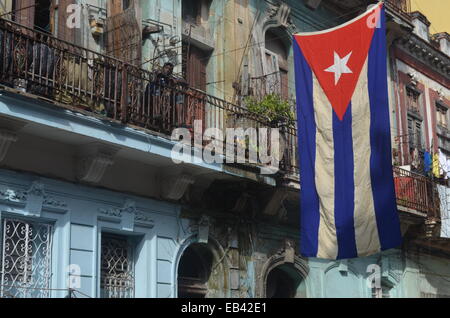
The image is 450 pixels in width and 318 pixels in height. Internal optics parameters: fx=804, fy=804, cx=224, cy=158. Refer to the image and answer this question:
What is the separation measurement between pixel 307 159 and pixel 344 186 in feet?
2.26

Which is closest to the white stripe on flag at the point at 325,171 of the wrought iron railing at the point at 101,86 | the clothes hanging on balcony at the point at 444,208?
the wrought iron railing at the point at 101,86

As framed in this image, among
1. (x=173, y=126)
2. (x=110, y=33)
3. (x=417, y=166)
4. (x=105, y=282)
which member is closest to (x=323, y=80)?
(x=173, y=126)

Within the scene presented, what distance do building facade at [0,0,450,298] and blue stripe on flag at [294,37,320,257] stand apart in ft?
5.06

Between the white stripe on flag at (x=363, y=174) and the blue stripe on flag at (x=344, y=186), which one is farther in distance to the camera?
the blue stripe on flag at (x=344, y=186)

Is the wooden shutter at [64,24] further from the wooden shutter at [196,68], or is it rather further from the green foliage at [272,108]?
the green foliage at [272,108]

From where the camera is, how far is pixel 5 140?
959 cm

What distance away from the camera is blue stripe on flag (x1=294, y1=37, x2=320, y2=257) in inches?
418

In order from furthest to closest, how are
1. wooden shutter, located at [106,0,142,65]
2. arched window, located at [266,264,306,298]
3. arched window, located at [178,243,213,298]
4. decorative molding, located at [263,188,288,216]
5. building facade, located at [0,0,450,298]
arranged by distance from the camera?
arched window, located at [266,264,306,298] → decorative molding, located at [263,188,288,216] → arched window, located at [178,243,213,298] → wooden shutter, located at [106,0,142,65] → building facade, located at [0,0,450,298]

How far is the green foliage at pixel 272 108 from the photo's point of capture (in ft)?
43.0

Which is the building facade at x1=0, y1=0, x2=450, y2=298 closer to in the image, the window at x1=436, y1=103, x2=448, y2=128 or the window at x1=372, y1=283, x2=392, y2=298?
the window at x1=372, y1=283, x2=392, y2=298

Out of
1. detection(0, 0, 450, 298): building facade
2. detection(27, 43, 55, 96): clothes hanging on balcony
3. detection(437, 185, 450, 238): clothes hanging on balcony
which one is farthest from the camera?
detection(437, 185, 450, 238): clothes hanging on balcony

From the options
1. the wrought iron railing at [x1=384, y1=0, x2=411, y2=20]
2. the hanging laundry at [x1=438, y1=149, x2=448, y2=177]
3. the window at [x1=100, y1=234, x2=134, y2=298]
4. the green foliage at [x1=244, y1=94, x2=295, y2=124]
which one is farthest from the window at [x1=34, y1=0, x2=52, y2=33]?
the hanging laundry at [x1=438, y1=149, x2=448, y2=177]

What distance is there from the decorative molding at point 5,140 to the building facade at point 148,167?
0.02 meters

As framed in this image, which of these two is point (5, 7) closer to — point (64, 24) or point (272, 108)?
point (64, 24)
